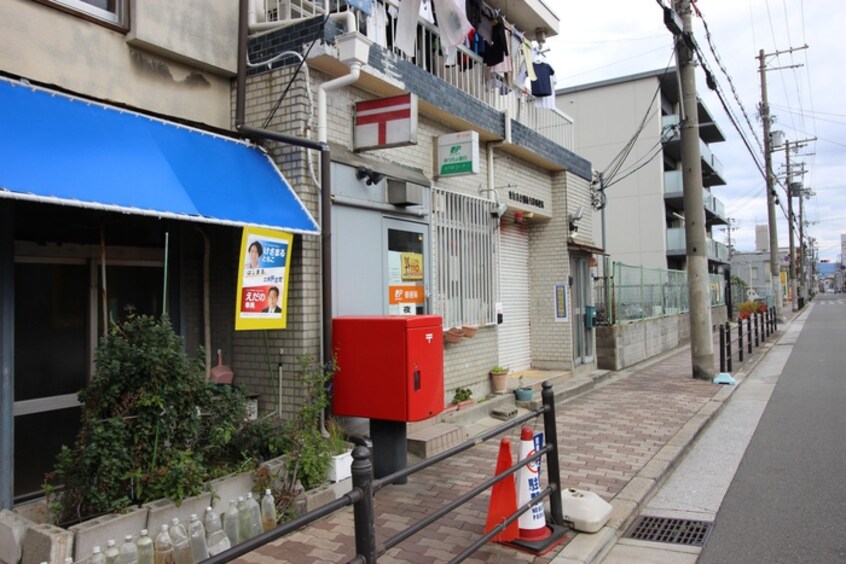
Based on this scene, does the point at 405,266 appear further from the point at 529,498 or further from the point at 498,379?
the point at 529,498

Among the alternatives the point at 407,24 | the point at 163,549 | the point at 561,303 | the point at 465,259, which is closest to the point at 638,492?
the point at 163,549

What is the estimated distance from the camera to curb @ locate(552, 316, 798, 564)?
4441 mm

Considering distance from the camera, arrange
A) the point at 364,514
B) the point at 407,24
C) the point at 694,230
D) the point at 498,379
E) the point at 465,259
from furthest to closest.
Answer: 1. the point at 694,230
2. the point at 498,379
3. the point at 465,259
4. the point at 407,24
5. the point at 364,514

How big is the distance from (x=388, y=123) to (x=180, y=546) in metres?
4.47

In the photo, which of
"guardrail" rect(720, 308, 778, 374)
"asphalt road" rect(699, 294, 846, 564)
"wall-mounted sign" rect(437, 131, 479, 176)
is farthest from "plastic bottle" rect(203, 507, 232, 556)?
"guardrail" rect(720, 308, 778, 374)

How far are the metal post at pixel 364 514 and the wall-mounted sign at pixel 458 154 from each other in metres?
5.83

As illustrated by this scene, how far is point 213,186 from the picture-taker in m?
5.20

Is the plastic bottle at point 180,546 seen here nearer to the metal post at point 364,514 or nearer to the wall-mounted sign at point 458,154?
the metal post at point 364,514

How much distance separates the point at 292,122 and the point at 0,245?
2758mm

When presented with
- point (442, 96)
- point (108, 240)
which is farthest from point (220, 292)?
point (442, 96)

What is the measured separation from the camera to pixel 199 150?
17.8 feet

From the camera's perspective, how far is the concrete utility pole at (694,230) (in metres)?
12.4

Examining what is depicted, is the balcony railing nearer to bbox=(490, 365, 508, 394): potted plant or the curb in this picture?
bbox=(490, 365, 508, 394): potted plant

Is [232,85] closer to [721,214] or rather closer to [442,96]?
[442,96]
